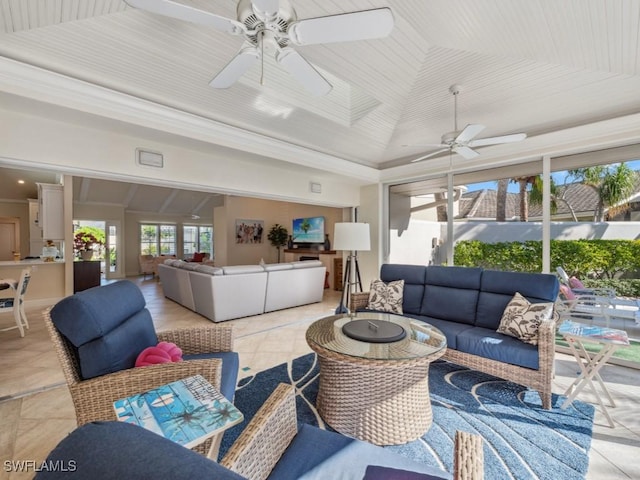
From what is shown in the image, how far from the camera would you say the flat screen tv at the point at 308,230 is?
8297 mm

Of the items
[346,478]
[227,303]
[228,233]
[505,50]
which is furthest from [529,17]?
[228,233]

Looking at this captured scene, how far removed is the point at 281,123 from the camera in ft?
11.6

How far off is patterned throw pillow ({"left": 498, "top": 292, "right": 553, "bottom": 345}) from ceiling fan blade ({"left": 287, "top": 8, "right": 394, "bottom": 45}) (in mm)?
2495

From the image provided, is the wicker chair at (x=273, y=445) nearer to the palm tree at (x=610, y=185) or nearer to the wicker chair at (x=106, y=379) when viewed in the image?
the wicker chair at (x=106, y=379)

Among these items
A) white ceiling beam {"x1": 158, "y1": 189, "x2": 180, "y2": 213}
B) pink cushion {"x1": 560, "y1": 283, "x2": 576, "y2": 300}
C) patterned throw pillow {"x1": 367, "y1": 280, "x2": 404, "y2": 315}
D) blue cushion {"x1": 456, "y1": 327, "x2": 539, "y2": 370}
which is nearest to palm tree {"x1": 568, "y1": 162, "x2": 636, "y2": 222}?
pink cushion {"x1": 560, "y1": 283, "x2": 576, "y2": 300}

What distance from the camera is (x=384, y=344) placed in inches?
82.4

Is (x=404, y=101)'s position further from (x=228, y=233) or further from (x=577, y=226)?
(x=228, y=233)

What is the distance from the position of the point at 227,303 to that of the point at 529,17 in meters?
4.53

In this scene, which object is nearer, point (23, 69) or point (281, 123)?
point (23, 69)

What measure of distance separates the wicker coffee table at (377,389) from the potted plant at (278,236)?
7.44 metres

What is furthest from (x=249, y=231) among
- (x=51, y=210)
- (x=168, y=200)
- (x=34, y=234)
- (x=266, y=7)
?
(x=266, y=7)

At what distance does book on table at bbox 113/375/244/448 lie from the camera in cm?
99

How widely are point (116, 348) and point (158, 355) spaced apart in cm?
22

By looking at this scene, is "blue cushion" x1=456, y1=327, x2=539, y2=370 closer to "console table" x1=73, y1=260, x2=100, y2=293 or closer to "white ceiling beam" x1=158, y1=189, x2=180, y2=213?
"console table" x1=73, y1=260, x2=100, y2=293
